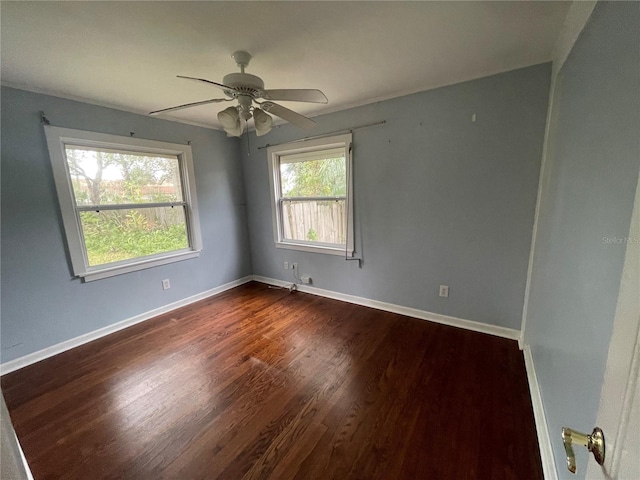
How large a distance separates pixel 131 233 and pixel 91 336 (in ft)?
3.57

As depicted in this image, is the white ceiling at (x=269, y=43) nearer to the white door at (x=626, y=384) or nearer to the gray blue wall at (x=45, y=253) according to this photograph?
the gray blue wall at (x=45, y=253)

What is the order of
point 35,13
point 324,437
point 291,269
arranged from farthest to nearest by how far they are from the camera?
point 291,269, point 324,437, point 35,13

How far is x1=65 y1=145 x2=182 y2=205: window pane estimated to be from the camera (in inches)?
95.0

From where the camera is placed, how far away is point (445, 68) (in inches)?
79.4

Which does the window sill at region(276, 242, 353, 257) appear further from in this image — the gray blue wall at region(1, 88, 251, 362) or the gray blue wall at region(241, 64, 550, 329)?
the gray blue wall at region(1, 88, 251, 362)

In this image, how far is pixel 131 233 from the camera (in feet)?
9.18

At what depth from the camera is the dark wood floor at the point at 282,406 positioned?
1.31m

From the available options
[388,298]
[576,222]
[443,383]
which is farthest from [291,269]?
[576,222]

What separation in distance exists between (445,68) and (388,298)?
2.24m

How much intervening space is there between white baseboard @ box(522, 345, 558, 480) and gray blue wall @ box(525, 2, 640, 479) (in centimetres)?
6

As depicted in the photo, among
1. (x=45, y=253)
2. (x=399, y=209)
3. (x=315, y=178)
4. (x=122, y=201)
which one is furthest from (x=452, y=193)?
(x=45, y=253)

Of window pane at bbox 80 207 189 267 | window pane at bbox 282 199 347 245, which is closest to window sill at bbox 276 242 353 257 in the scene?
window pane at bbox 282 199 347 245

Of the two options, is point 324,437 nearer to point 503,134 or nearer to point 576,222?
point 576,222

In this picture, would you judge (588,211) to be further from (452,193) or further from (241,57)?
(241,57)
